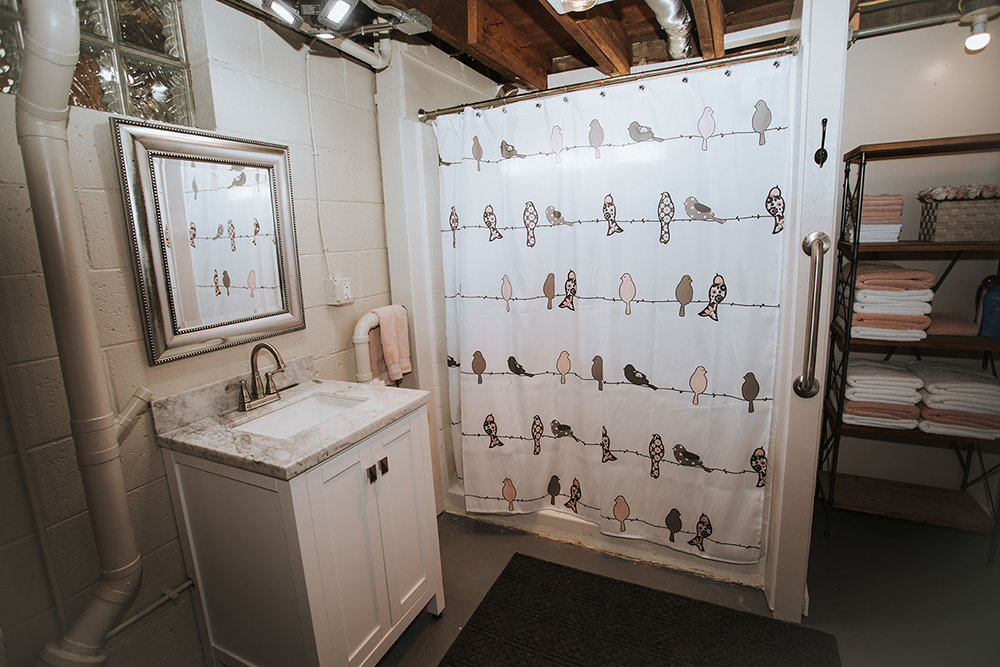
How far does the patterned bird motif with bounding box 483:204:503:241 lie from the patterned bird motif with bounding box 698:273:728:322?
0.86 m

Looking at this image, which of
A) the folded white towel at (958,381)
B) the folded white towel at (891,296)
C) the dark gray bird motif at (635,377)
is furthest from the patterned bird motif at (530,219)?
the folded white towel at (958,381)

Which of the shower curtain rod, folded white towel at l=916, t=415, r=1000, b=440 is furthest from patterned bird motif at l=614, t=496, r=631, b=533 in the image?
the shower curtain rod

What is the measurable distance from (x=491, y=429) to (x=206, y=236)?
4.49ft

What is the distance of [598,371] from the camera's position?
77.1 inches

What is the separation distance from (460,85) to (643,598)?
252 cm

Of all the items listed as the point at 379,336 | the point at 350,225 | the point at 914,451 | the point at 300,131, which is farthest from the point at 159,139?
the point at 914,451

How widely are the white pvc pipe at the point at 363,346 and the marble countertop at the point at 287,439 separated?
0.28 metres

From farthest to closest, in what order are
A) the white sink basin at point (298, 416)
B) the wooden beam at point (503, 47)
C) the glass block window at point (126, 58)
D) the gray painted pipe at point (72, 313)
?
the wooden beam at point (503, 47) < the white sink basin at point (298, 416) < the glass block window at point (126, 58) < the gray painted pipe at point (72, 313)

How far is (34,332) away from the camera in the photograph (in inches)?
46.6

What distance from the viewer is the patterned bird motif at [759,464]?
5.69 feet

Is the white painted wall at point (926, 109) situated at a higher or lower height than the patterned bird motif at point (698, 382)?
higher

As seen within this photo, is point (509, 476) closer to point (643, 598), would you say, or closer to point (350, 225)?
point (643, 598)

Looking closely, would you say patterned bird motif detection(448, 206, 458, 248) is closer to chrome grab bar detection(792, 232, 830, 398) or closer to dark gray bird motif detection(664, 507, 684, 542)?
chrome grab bar detection(792, 232, 830, 398)

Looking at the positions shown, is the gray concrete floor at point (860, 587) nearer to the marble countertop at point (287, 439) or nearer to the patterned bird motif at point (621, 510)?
the patterned bird motif at point (621, 510)
